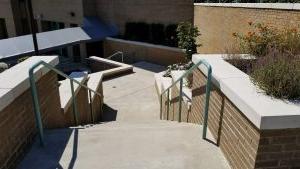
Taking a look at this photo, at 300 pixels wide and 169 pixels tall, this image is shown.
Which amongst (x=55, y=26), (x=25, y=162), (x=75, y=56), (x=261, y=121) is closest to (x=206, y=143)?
(x=261, y=121)

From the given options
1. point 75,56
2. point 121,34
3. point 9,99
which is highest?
point 9,99

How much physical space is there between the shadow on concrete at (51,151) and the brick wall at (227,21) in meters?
4.25

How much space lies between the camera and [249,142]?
3230 millimetres

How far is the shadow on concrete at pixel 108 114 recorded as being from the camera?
35.2ft

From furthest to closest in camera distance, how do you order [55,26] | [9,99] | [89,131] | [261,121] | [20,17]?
1. [20,17]
2. [55,26]
3. [89,131]
4. [9,99]
5. [261,121]

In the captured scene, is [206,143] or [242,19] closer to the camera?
[206,143]

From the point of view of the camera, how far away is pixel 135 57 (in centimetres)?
1959

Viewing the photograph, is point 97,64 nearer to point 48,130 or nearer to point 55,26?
point 55,26

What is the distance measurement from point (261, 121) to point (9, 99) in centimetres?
282

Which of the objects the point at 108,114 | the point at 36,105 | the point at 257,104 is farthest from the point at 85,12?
the point at 257,104

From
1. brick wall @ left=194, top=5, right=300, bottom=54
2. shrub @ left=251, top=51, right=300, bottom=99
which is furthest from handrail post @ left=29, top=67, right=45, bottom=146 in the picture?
brick wall @ left=194, top=5, right=300, bottom=54

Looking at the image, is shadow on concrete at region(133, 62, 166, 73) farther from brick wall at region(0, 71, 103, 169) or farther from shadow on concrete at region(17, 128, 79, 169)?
shadow on concrete at region(17, 128, 79, 169)

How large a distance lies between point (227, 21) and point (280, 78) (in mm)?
9880

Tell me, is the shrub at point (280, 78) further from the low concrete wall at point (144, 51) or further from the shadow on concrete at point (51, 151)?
the low concrete wall at point (144, 51)
